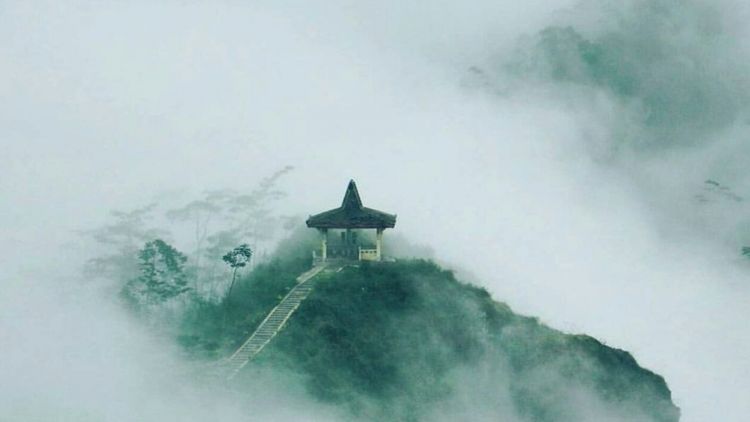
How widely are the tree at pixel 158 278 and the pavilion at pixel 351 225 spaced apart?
361 inches

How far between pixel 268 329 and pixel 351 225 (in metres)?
10.4

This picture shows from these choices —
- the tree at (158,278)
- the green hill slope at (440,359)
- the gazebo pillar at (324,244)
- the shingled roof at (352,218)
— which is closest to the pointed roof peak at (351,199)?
the shingled roof at (352,218)

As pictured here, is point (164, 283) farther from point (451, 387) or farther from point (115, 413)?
point (451, 387)

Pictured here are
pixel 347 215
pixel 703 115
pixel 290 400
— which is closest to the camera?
pixel 290 400

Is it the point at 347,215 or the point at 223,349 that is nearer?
the point at 223,349

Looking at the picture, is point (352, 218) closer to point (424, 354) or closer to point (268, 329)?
point (268, 329)

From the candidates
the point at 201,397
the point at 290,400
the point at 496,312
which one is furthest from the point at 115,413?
the point at 496,312

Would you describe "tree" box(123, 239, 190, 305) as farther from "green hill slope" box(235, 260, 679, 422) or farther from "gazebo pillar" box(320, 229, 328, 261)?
"green hill slope" box(235, 260, 679, 422)

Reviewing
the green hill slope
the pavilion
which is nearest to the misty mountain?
the green hill slope

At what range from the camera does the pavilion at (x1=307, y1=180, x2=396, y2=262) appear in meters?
91.2

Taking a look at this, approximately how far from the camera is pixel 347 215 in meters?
91.3

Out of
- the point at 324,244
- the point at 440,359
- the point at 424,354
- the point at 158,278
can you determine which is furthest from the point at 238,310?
the point at 440,359

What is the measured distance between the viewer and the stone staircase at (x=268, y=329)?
8144 centimetres

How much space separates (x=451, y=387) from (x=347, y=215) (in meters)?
13.8
